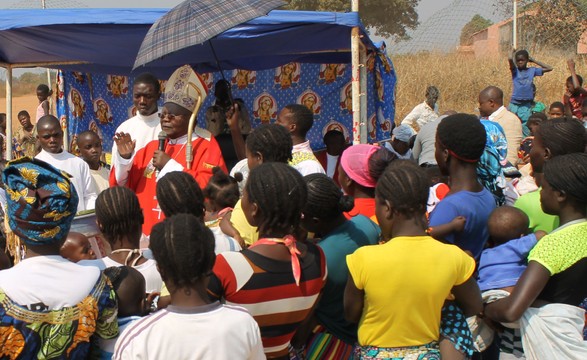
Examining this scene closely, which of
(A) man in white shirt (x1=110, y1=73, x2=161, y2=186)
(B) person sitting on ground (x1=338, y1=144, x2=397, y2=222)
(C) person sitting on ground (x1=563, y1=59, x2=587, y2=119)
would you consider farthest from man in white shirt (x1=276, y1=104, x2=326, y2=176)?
(C) person sitting on ground (x1=563, y1=59, x2=587, y2=119)

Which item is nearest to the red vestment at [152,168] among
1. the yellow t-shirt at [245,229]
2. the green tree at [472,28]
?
the yellow t-shirt at [245,229]

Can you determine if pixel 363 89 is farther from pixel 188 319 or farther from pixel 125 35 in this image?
pixel 188 319

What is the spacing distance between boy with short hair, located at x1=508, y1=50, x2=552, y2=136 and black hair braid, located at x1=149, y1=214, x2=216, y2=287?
1053 cm

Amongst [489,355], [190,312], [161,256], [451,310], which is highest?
[161,256]

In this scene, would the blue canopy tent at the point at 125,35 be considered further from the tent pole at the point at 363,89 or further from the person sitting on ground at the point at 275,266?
the person sitting on ground at the point at 275,266

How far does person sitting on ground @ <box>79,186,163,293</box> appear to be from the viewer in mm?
3188

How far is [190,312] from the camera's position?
2.38m

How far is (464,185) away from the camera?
12.3ft

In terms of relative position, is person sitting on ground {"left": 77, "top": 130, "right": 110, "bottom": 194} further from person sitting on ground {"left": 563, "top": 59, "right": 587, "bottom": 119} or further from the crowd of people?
person sitting on ground {"left": 563, "top": 59, "right": 587, "bottom": 119}

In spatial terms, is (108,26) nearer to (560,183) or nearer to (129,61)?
(129,61)

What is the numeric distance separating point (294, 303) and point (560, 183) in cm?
138

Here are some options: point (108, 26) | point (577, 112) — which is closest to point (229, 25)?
point (108, 26)

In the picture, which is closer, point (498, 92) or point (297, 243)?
point (297, 243)

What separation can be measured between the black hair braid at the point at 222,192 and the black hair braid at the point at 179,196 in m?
0.76
